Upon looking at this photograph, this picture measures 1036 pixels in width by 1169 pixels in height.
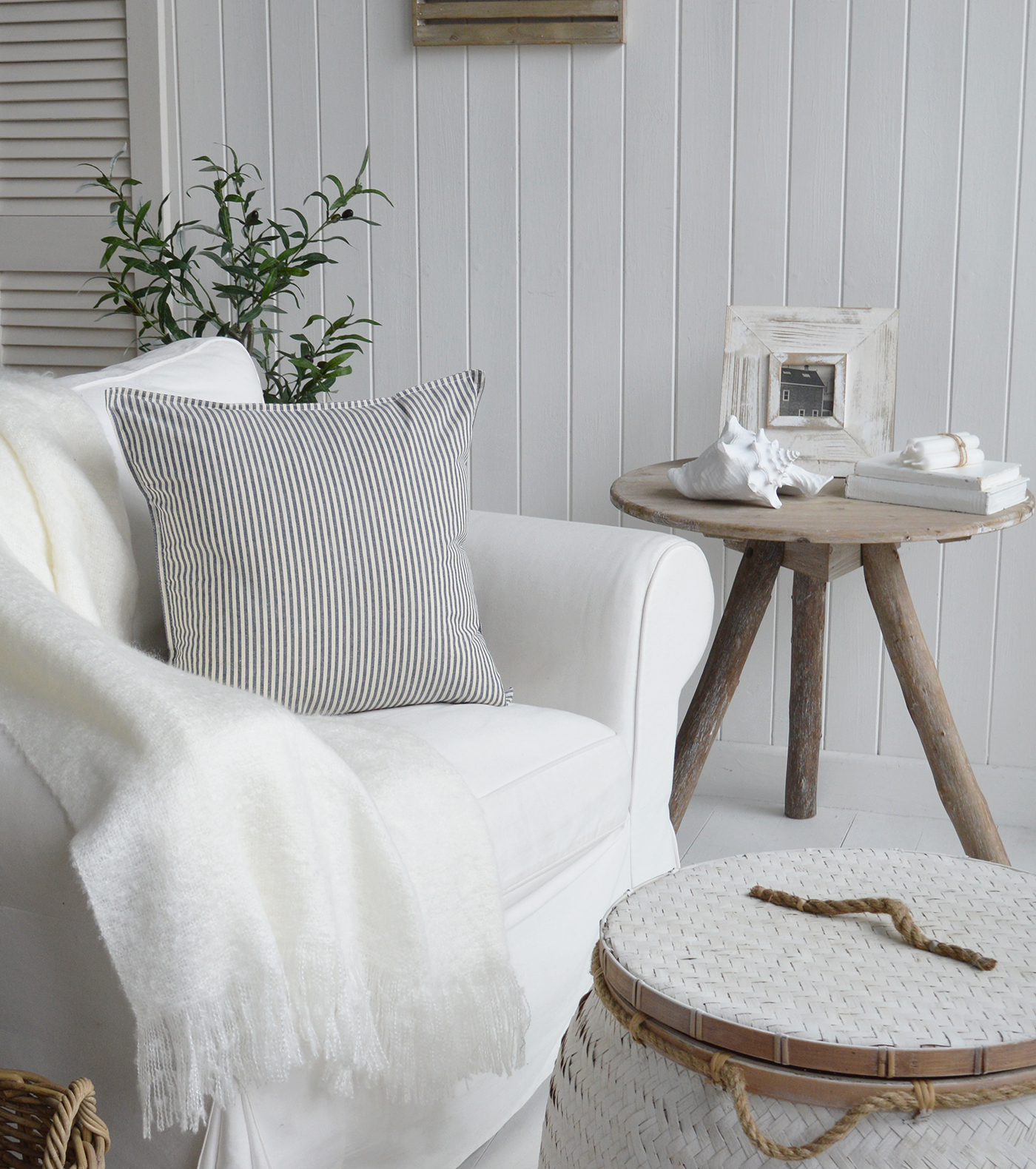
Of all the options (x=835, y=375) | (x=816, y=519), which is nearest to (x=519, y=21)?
(x=835, y=375)

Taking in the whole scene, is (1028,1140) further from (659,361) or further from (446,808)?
(659,361)

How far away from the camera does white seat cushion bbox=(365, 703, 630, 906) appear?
127 centimetres

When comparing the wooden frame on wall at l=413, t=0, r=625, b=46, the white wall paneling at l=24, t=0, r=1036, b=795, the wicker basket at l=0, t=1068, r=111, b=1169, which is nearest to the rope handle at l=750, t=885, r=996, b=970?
the wicker basket at l=0, t=1068, r=111, b=1169

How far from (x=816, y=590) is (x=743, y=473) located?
387 mm

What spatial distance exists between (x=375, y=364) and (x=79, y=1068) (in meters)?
1.58

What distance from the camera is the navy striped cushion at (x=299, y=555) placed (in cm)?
134

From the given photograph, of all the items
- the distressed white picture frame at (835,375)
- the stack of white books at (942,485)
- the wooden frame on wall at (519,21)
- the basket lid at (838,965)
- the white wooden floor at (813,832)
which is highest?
the wooden frame on wall at (519,21)

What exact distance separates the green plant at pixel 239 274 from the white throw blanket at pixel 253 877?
105 cm

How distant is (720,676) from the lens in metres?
1.96

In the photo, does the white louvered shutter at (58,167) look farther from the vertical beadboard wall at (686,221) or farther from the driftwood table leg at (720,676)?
the driftwood table leg at (720,676)

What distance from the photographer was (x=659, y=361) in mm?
2232

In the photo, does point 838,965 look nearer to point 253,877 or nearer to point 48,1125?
point 253,877

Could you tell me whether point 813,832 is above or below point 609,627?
below

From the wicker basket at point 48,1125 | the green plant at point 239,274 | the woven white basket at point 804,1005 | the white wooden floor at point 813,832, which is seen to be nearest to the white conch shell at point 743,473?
the white wooden floor at point 813,832
